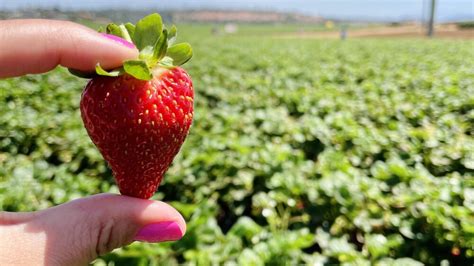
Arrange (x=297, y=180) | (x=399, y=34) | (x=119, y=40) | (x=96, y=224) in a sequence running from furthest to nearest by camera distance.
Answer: (x=399, y=34) → (x=297, y=180) → (x=96, y=224) → (x=119, y=40)

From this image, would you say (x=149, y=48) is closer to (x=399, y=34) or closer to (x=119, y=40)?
(x=119, y=40)

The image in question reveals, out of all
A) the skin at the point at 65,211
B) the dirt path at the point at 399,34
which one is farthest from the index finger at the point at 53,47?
the dirt path at the point at 399,34

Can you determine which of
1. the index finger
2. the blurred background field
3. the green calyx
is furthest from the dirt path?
the index finger

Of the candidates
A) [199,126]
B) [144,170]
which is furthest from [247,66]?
[144,170]

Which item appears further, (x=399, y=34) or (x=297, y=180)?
(x=399, y=34)

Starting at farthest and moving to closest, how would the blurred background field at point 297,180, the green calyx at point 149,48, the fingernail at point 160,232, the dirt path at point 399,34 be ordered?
1. the dirt path at point 399,34
2. the blurred background field at point 297,180
3. the fingernail at point 160,232
4. the green calyx at point 149,48

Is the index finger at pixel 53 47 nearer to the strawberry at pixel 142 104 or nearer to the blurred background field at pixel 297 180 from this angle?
the strawberry at pixel 142 104

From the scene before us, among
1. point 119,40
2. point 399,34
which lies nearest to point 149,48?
point 119,40
